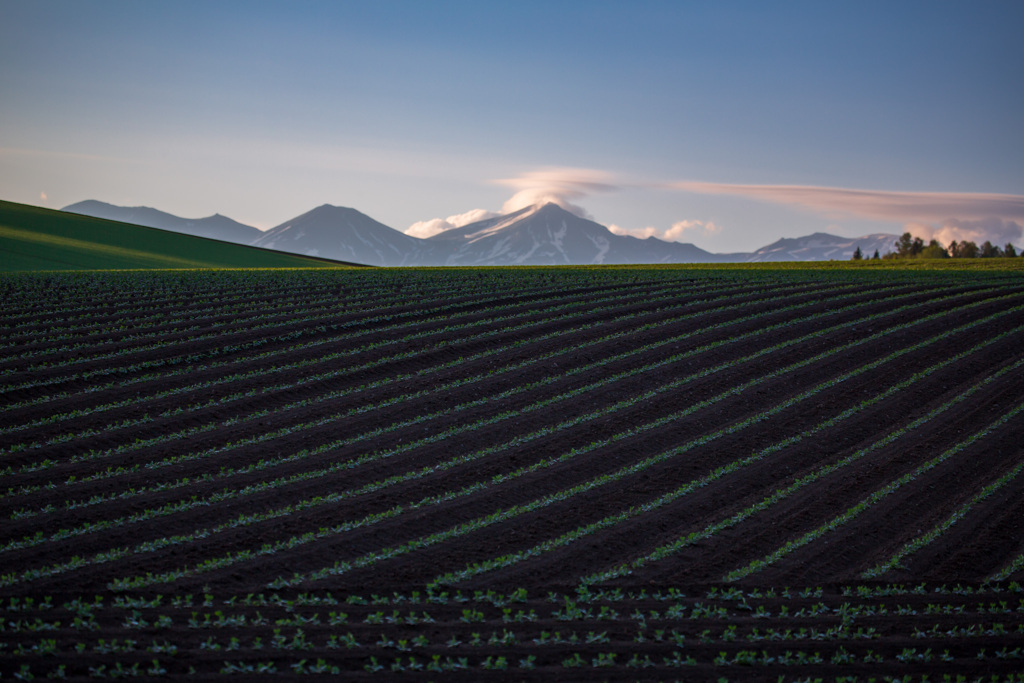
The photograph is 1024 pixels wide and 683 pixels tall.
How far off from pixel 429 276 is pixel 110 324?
17.5 meters

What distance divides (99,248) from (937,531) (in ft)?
214

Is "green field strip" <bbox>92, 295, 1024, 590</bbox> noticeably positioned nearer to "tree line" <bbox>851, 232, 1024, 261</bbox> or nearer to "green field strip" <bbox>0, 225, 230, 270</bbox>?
"green field strip" <bbox>0, 225, 230, 270</bbox>

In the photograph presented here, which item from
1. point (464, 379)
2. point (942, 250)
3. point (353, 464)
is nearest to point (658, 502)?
point (353, 464)

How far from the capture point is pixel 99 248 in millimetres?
59000

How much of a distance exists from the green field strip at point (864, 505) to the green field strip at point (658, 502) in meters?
1.54

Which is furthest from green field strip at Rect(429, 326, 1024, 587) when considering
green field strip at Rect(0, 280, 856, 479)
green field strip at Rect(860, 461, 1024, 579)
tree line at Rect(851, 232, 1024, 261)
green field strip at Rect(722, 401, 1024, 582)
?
tree line at Rect(851, 232, 1024, 261)

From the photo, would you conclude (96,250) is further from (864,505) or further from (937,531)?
(937,531)

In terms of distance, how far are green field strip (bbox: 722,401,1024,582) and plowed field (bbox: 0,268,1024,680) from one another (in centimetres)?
6

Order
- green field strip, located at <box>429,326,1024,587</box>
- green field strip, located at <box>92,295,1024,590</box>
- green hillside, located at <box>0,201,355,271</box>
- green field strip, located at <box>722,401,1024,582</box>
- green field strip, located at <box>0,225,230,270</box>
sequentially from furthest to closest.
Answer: green field strip, located at <box>0,225,230,270</box>
green hillside, located at <box>0,201,355,271</box>
green field strip, located at <box>722,401,1024,582</box>
green field strip, located at <box>429,326,1024,587</box>
green field strip, located at <box>92,295,1024,590</box>

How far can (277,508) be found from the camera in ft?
37.3

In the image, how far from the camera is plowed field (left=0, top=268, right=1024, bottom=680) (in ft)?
27.2

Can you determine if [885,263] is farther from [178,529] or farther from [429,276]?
[178,529]

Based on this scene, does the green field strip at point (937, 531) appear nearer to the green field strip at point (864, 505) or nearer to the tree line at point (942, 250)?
the green field strip at point (864, 505)

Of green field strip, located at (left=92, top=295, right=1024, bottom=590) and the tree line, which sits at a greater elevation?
the tree line
